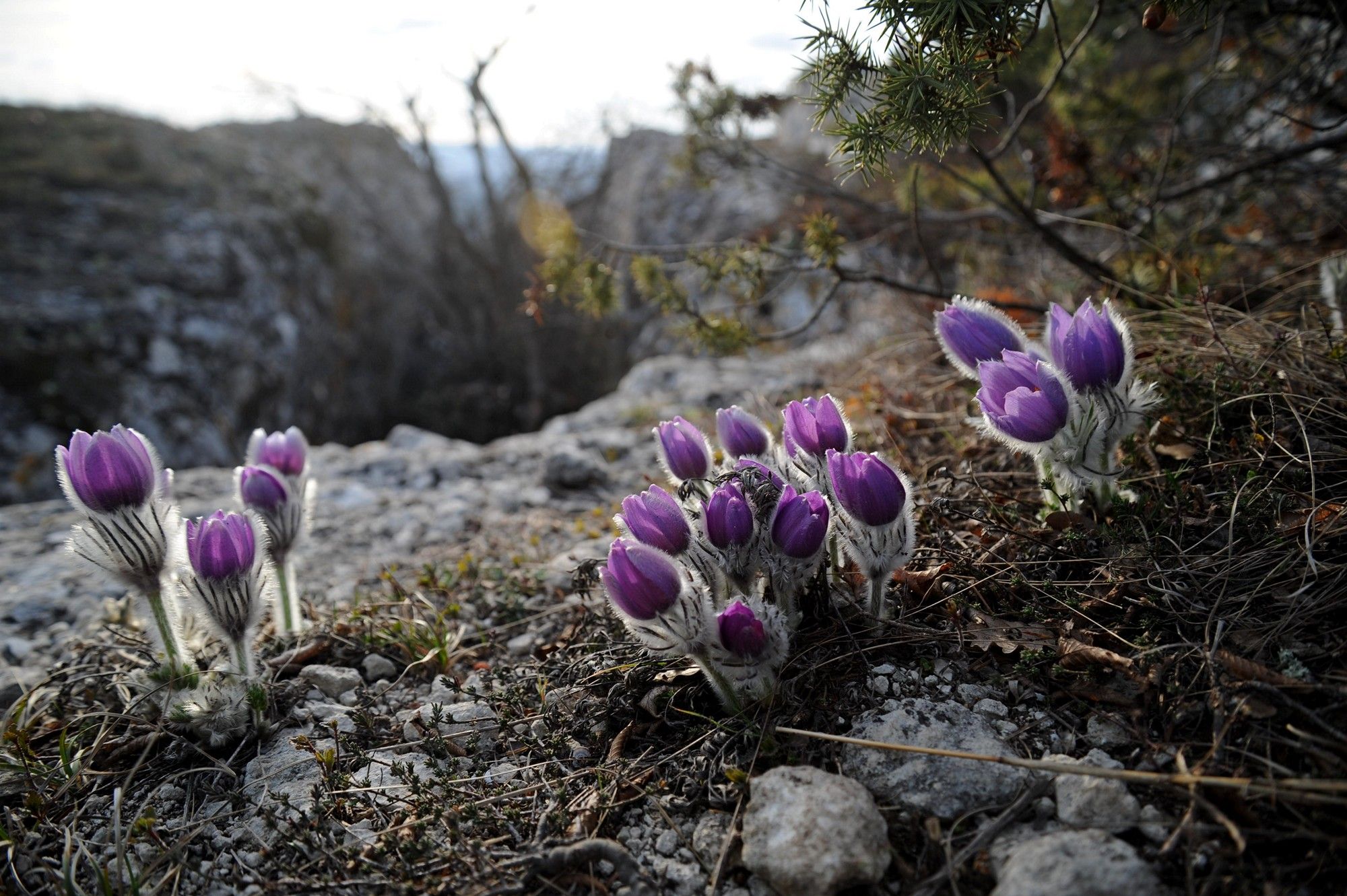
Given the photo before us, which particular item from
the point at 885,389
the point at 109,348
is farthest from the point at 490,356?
the point at 885,389

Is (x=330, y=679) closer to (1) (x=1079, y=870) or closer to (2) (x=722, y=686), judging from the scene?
(2) (x=722, y=686)

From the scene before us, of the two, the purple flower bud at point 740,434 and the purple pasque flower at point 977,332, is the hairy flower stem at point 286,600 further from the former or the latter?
the purple pasque flower at point 977,332

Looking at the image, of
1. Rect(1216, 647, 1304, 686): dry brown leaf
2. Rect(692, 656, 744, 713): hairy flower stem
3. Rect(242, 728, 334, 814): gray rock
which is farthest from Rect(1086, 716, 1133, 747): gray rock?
Rect(242, 728, 334, 814): gray rock

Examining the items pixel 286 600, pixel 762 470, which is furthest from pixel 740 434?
pixel 286 600

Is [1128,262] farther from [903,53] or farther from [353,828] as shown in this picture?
[353,828]

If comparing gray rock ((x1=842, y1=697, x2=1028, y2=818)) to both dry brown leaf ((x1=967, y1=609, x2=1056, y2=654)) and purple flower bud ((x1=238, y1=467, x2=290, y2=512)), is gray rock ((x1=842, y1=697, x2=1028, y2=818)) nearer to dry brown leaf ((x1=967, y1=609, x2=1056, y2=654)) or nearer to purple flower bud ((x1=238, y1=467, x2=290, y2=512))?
dry brown leaf ((x1=967, y1=609, x2=1056, y2=654))

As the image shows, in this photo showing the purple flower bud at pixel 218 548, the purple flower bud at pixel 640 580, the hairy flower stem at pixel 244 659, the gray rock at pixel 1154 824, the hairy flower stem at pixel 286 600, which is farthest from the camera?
the hairy flower stem at pixel 286 600

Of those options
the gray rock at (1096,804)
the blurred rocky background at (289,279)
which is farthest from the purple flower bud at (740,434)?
the blurred rocky background at (289,279)
